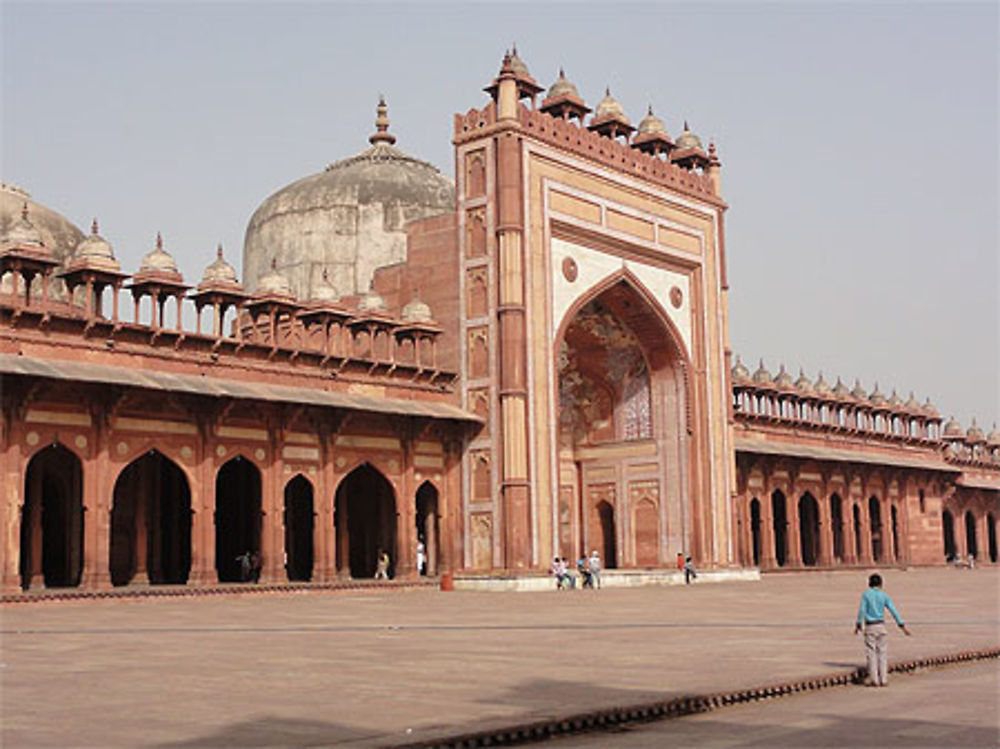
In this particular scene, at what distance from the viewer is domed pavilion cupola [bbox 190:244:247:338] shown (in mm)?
25484

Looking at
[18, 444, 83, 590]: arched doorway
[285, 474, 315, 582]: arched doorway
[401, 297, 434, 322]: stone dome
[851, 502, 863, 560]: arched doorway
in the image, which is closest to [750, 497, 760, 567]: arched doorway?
[851, 502, 863, 560]: arched doorway

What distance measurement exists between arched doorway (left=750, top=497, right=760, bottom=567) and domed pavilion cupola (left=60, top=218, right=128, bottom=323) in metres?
23.7

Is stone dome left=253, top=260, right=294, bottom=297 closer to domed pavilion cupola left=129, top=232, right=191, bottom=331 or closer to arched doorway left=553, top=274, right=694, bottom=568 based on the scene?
domed pavilion cupola left=129, top=232, right=191, bottom=331

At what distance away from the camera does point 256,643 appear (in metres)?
12.3

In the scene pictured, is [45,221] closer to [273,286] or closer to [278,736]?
[273,286]

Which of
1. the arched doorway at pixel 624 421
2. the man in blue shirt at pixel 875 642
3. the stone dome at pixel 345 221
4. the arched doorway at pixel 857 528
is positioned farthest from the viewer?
the arched doorway at pixel 857 528

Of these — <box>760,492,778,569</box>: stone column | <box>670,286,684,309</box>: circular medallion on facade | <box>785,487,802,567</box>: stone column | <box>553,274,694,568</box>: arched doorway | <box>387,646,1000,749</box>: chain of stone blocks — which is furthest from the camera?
<box>785,487,802,567</box>: stone column

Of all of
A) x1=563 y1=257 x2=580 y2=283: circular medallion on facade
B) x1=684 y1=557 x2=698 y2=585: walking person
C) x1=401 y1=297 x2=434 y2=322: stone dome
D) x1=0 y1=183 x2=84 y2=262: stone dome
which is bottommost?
x1=684 y1=557 x2=698 y2=585: walking person

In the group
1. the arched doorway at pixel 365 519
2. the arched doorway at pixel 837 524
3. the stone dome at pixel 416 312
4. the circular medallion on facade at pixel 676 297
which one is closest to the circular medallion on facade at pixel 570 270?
the stone dome at pixel 416 312

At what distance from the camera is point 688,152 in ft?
120

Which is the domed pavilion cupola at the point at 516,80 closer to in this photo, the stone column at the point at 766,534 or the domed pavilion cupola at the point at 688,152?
the domed pavilion cupola at the point at 688,152

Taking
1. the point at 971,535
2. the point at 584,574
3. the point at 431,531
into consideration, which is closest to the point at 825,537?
the point at 584,574

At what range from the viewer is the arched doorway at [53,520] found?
2386cm

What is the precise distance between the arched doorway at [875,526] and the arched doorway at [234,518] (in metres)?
26.5
